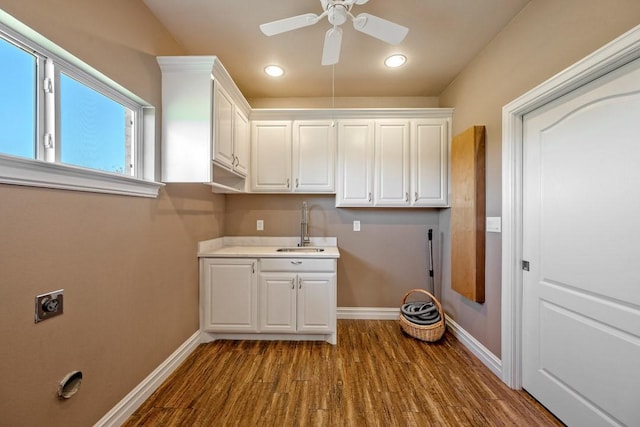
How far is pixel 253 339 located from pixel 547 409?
2.26 meters

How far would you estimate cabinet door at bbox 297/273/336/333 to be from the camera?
239 centimetres

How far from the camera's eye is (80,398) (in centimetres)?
126

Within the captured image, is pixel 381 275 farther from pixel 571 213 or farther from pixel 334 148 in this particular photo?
pixel 571 213

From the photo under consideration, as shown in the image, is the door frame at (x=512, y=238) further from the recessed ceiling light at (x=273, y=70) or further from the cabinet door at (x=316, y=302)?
the recessed ceiling light at (x=273, y=70)

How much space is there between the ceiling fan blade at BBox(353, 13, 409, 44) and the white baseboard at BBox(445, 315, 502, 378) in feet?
7.89

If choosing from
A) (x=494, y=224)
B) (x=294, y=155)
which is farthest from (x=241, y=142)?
(x=494, y=224)

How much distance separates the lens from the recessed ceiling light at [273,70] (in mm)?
2457

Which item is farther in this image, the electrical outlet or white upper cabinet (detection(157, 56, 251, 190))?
white upper cabinet (detection(157, 56, 251, 190))

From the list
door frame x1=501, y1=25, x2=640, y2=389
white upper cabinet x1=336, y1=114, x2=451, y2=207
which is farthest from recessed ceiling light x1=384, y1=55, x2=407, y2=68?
door frame x1=501, y1=25, x2=640, y2=389

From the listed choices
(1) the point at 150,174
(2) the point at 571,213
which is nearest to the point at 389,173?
(2) the point at 571,213

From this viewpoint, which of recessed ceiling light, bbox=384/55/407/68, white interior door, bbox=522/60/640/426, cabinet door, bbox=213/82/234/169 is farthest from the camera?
recessed ceiling light, bbox=384/55/407/68

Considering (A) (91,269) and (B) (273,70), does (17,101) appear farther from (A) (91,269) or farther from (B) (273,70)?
(B) (273,70)

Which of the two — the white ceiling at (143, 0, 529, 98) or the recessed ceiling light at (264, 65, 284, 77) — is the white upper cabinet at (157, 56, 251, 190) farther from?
the recessed ceiling light at (264, 65, 284, 77)

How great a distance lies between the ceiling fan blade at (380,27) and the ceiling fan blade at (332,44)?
0.37 feet
